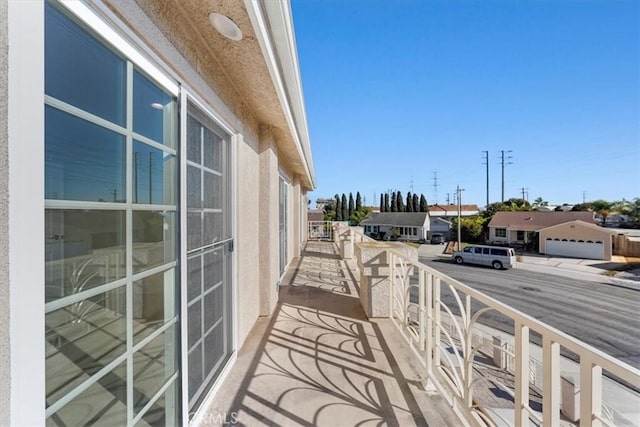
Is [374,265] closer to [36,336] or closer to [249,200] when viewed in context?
[249,200]

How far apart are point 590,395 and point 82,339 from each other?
1.80 metres

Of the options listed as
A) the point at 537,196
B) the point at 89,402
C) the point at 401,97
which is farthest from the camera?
the point at 537,196

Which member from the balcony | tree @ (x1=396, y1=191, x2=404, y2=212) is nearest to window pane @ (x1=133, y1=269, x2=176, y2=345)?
the balcony

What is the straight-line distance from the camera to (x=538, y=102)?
2033cm

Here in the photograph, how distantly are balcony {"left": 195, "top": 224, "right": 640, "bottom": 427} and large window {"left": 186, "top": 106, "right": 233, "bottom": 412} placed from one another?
0.25m

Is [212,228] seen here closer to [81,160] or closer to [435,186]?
[81,160]

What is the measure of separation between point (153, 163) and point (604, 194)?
276ft

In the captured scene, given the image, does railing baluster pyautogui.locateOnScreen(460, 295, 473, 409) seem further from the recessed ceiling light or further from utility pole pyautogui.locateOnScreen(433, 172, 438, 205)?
utility pole pyautogui.locateOnScreen(433, 172, 438, 205)

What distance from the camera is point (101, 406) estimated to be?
1146 millimetres

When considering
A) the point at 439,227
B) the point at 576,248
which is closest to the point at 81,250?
the point at 576,248

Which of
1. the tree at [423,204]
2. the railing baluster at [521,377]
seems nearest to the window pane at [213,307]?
the railing baluster at [521,377]

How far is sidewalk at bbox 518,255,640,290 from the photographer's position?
1760cm

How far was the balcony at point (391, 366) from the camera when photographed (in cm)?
116

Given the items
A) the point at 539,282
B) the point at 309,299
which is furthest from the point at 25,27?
the point at 539,282
